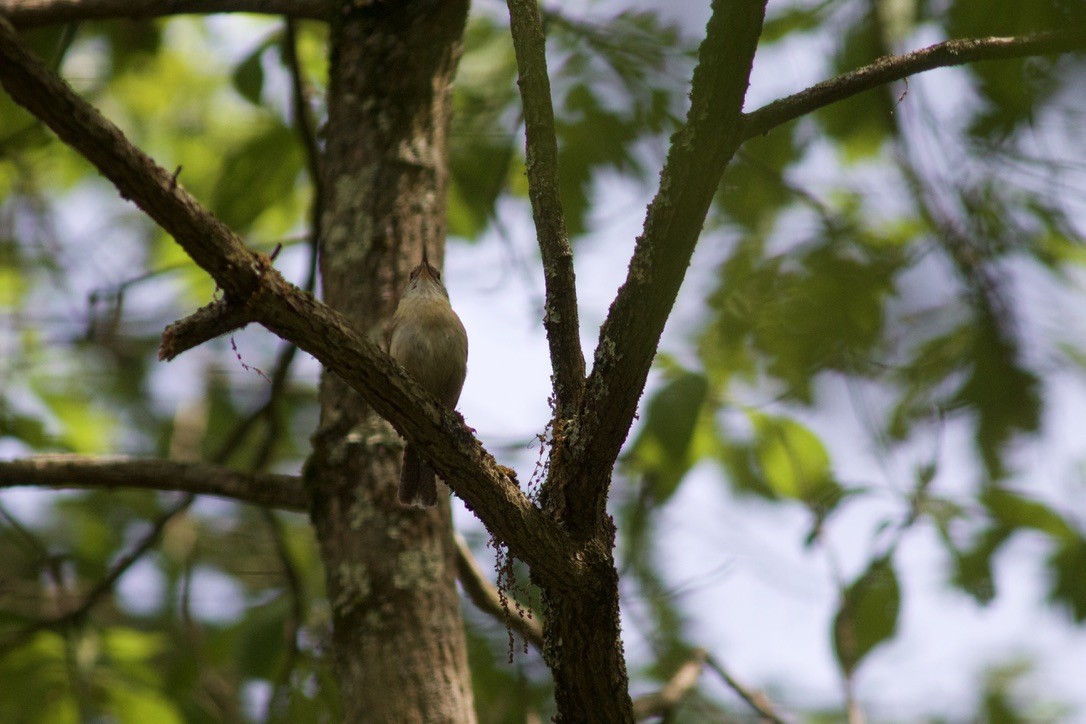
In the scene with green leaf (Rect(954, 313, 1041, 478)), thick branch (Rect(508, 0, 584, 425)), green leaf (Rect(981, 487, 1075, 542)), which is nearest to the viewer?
thick branch (Rect(508, 0, 584, 425))

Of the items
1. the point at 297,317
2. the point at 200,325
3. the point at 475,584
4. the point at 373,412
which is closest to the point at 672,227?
the point at 297,317

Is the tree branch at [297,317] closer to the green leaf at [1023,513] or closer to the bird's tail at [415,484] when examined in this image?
the bird's tail at [415,484]

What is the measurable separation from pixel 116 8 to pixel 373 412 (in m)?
1.57

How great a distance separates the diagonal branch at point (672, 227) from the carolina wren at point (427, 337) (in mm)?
1116

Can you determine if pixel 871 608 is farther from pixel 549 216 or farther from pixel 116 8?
pixel 116 8

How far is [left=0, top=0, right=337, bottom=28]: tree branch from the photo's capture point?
3.14 metres

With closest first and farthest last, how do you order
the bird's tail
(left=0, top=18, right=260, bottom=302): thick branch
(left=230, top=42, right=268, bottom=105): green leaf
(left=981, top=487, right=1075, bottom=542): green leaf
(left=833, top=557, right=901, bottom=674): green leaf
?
(left=0, top=18, right=260, bottom=302): thick branch, the bird's tail, (left=833, top=557, right=901, bottom=674): green leaf, (left=981, top=487, right=1075, bottom=542): green leaf, (left=230, top=42, right=268, bottom=105): green leaf

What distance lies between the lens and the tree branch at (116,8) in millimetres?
3143

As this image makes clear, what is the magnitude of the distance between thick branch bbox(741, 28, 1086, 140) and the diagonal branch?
0.08 metres

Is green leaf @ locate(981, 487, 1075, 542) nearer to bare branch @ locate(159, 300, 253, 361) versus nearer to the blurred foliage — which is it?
the blurred foliage

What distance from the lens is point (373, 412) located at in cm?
327

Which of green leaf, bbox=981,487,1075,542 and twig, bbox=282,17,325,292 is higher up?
twig, bbox=282,17,325,292

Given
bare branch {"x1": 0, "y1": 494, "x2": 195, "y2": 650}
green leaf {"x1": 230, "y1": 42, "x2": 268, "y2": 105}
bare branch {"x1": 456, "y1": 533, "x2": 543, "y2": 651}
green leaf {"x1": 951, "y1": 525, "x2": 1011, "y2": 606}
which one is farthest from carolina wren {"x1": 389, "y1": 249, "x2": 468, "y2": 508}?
green leaf {"x1": 951, "y1": 525, "x2": 1011, "y2": 606}

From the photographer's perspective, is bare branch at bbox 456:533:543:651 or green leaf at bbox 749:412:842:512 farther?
green leaf at bbox 749:412:842:512
